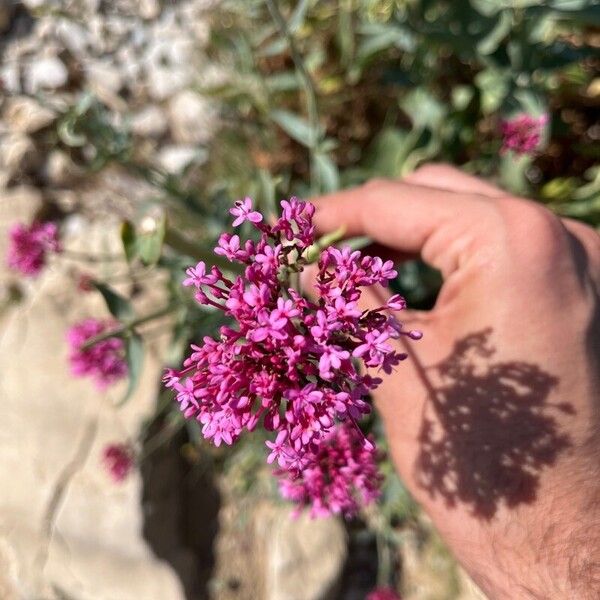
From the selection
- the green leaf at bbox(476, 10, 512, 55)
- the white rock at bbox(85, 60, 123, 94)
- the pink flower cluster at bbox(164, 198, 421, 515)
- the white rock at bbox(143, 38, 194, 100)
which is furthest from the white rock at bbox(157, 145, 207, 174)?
the pink flower cluster at bbox(164, 198, 421, 515)

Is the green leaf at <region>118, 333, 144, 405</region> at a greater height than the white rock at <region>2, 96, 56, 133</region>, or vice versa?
the green leaf at <region>118, 333, 144, 405</region>

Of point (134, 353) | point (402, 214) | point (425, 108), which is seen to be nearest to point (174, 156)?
point (425, 108)

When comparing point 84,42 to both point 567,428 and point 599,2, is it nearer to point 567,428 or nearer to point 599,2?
point 599,2

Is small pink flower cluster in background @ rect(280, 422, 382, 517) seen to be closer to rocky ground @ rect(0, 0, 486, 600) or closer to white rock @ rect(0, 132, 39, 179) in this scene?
rocky ground @ rect(0, 0, 486, 600)

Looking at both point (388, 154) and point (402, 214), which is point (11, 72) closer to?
point (388, 154)

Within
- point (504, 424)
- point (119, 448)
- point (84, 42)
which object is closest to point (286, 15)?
point (84, 42)

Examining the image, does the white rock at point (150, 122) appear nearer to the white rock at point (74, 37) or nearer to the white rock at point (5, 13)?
the white rock at point (74, 37)
